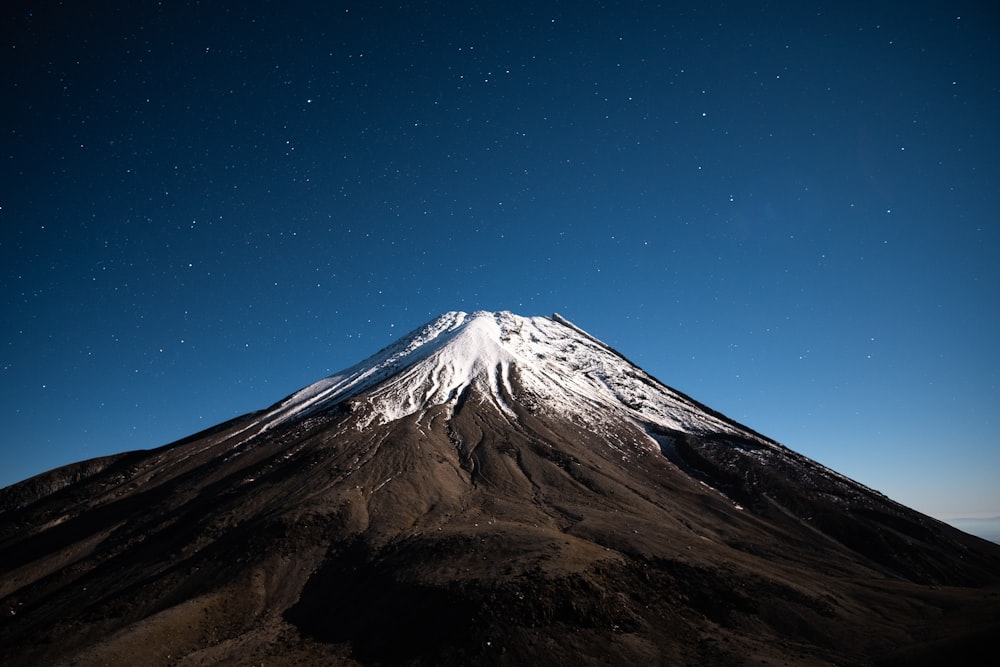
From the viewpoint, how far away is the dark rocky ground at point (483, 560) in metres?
29.6

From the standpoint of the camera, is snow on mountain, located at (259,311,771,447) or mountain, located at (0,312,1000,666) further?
snow on mountain, located at (259,311,771,447)

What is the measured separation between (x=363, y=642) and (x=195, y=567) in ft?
71.2

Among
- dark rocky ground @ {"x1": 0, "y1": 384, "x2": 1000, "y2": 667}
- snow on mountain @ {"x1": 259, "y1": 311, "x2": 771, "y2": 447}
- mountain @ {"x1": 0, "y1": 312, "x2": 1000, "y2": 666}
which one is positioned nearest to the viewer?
dark rocky ground @ {"x1": 0, "y1": 384, "x2": 1000, "y2": 667}

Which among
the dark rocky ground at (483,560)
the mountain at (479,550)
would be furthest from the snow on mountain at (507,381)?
the dark rocky ground at (483,560)

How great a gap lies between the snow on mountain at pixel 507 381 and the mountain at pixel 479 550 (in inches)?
60.1

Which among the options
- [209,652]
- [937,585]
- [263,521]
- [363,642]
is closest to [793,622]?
[937,585]

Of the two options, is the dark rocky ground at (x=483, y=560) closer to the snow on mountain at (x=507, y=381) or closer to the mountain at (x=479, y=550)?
the mountain at (x=479, y=550)

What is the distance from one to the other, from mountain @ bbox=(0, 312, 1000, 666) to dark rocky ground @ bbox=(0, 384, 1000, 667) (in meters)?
0.23

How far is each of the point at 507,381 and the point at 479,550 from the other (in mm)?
60163

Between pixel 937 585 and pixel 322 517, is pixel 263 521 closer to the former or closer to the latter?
pixel 322 517

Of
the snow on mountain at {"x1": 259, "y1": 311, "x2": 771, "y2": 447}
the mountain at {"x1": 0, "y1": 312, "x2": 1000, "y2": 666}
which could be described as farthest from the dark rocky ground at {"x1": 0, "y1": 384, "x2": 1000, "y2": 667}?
the snow on mountain at {"x1": 259, "y1": 311, "x2": 771, "y2": 447}

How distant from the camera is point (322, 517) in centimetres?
4744

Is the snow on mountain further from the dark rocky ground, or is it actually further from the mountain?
the dark rocky ground

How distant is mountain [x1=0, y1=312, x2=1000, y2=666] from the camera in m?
29.8
